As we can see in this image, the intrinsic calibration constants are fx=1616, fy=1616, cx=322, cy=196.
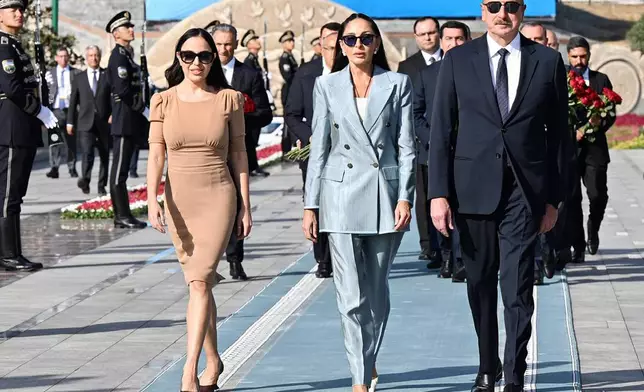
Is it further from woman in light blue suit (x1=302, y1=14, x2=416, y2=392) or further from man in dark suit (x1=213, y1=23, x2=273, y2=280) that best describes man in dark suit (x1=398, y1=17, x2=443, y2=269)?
woman in light blue suit (x1=302, y1=14, x2=416, y2=392)

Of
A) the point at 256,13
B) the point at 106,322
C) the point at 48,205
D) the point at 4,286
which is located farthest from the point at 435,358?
the point at 256,13

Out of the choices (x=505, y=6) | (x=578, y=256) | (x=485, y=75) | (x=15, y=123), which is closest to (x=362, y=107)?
(x=485, y=75)

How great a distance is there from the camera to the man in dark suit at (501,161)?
7.65 meters

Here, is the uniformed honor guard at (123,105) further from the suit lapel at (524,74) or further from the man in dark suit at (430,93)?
the suit lapel at (524,74)

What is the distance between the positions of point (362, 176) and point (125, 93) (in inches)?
364

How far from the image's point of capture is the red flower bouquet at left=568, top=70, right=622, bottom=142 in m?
12.8

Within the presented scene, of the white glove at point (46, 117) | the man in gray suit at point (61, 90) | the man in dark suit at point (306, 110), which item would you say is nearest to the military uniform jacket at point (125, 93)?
the white glove at point (46, 117)

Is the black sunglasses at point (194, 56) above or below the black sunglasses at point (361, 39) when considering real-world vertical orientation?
below

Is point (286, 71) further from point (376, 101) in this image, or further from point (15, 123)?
point (376, 101)

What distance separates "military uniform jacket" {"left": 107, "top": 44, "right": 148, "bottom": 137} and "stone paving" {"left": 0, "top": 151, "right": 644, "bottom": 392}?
1119 millimetres

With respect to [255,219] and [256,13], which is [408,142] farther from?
[256,13]

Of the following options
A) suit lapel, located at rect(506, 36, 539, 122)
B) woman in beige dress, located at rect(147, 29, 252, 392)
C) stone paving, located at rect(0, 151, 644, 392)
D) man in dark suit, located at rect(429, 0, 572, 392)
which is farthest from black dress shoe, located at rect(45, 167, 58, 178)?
suit lapel, located at rect(506, 36, 539, 122)

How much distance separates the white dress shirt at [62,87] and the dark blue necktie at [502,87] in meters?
17.7

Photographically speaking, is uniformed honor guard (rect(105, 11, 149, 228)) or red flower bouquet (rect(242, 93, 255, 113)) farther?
uniformed honor guard (rect(105, 11, 149, 228))
